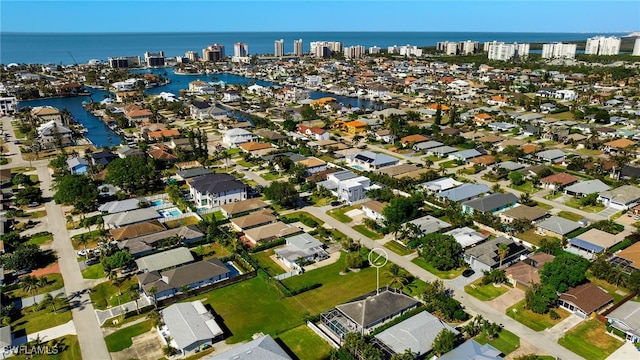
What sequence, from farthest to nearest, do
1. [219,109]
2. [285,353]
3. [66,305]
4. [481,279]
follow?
1. [219,109]
2. [481,279]
3. [66,305]
4. [285,353]

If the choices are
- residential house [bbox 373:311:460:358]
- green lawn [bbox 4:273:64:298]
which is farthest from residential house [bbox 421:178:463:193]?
green lawn [bbox 4:273:64:298]

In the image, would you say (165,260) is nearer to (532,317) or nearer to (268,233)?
(268,233)

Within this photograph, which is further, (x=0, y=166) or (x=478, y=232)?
(x=0, y=166)

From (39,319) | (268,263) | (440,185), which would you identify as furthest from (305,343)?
(440,185)

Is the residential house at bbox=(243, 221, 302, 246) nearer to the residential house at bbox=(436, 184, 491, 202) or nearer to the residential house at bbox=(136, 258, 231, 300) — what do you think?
the residential house at bbox=(136, 258, 231, 300)

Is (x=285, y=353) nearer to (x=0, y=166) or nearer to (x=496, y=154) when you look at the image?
(x=496, y=154)

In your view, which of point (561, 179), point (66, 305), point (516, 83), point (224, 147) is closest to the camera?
point (66, 305)

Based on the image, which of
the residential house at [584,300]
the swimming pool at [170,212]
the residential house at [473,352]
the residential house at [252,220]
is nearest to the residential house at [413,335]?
the residential house at [473,352]

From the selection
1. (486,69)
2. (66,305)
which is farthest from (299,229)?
(486,69)
